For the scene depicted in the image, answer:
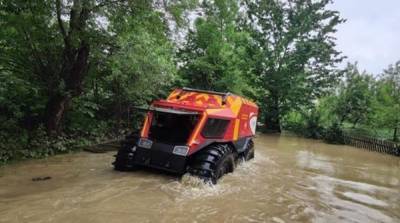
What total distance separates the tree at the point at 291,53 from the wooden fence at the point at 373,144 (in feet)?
19.6

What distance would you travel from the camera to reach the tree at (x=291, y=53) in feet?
84.6

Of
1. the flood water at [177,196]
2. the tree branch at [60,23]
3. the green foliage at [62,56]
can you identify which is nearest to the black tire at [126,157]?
the flood water at [177,196]

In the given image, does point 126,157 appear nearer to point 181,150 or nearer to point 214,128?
point 181,150

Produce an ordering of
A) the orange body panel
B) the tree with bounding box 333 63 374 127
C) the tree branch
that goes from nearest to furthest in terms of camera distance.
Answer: the orange body panel, the tree branch, the tree with bounding box 333 63 374 127

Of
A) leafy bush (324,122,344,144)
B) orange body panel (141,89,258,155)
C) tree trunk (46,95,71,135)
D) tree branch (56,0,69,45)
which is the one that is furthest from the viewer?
leafy bush (324,122,344,144)

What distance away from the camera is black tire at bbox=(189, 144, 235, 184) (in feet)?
20.9

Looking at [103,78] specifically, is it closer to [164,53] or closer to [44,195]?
[164,53]

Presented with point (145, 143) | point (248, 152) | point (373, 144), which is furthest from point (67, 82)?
point (373, 144)

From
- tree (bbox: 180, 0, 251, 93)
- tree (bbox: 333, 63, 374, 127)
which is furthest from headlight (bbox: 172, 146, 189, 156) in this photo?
tree (bbox: 333, 63, 374, 127)

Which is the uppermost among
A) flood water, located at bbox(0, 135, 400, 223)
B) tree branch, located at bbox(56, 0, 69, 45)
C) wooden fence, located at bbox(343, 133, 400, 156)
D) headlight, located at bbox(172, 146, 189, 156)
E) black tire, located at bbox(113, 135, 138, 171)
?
tree branch, located at bbox(56, 0, 69, 45)

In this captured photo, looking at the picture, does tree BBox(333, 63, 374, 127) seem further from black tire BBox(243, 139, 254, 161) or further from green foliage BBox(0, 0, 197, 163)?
green foliage BBox(0, 0, 197, 163)

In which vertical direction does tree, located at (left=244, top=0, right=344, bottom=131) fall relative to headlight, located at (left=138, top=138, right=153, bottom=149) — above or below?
above

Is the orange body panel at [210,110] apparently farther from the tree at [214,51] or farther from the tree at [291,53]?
the tree at [291,53]

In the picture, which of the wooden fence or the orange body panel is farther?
the wooden fence
